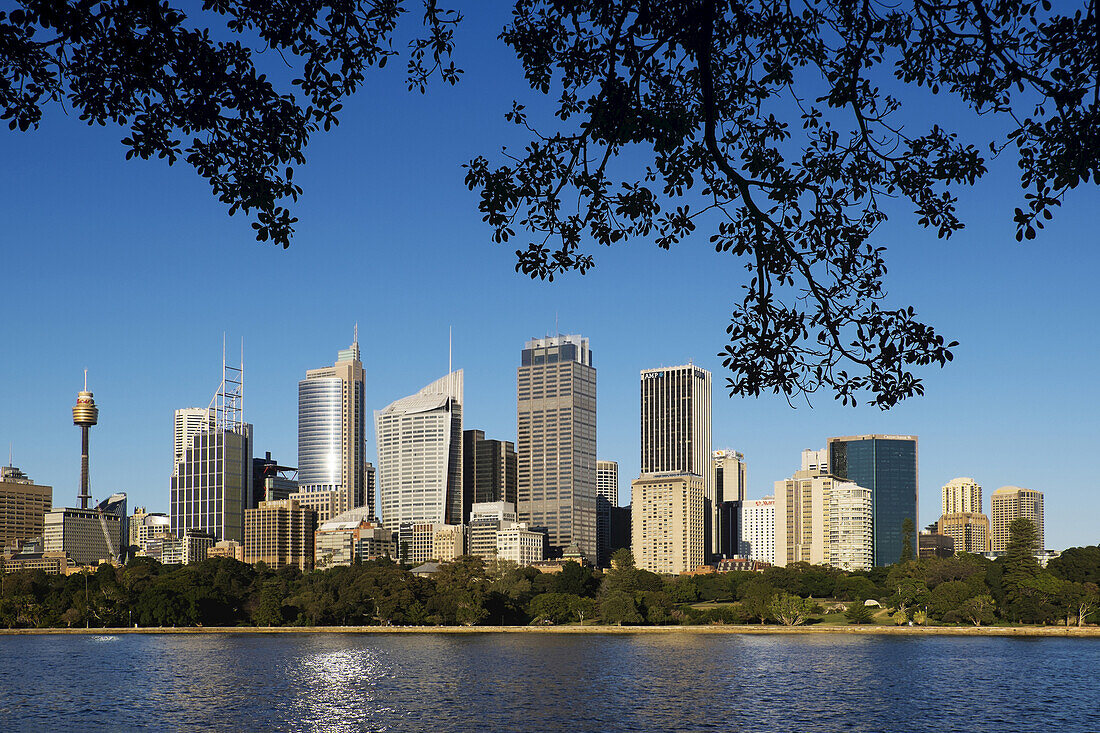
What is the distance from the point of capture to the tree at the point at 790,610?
154000mm

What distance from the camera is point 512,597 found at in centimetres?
16850

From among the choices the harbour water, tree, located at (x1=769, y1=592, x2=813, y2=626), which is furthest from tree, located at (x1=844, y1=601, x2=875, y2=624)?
the harbour water

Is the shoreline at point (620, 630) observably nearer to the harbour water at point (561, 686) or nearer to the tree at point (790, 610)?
the tree at point (790, 610)

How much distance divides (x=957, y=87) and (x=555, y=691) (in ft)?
223

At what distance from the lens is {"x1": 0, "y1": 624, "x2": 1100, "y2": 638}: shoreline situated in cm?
14025

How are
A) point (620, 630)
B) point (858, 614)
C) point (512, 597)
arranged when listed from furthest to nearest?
point (512, 597), point (858, 614), point (620, 630)

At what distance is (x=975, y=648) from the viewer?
385 feet

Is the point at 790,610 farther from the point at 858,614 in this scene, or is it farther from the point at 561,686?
the point at 561,686

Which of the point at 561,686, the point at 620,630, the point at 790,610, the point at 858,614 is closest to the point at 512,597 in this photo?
the point at 620,630

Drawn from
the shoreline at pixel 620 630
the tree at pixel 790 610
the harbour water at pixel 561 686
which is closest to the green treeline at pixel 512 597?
the tree at pixel 790 610

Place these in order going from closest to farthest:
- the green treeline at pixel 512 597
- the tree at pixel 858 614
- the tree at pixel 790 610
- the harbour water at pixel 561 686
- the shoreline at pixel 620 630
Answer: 1. the harbour water at pixel 561 686
2. the shoreline at pixel 620 630
3. the green treeline at pixel 512 597
4. the tree at pixel 790 610
5. the tree at pixel 858 614

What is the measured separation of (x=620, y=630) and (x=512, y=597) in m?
20.5

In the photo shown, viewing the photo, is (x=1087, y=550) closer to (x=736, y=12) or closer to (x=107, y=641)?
(x=107, y=641)

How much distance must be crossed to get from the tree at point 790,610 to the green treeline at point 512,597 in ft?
0.59
